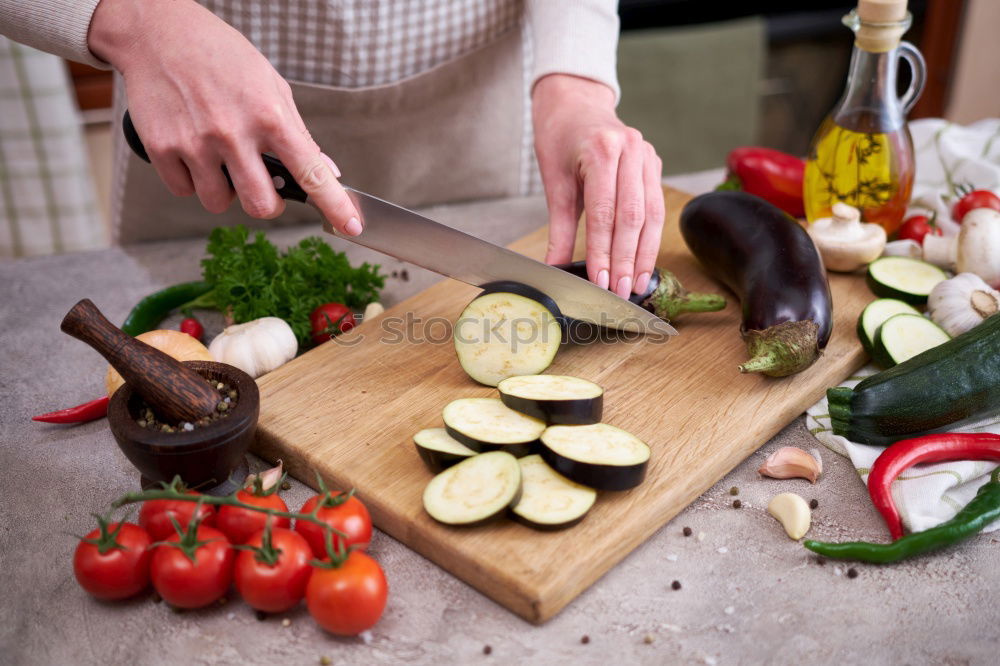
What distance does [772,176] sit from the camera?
281 cm

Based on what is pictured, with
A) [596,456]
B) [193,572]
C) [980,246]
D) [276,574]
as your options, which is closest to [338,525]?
[276,574]

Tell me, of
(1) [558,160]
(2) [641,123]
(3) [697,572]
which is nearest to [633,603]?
(3) [697,572]

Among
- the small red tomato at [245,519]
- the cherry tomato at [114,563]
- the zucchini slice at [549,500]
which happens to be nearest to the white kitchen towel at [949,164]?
the zucchini slice at [549,500]

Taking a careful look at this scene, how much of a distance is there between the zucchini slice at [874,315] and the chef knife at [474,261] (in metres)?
0.48

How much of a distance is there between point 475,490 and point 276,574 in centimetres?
38

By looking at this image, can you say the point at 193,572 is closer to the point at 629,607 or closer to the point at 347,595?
the point at 347,595

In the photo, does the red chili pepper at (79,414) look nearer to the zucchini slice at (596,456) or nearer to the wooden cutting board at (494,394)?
the wooden cutting board at (494,394)

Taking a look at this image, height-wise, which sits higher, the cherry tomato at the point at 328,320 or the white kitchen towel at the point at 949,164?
the white kitchen towel at the point at 949,164

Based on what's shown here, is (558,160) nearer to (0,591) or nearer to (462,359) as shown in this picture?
(462,359)

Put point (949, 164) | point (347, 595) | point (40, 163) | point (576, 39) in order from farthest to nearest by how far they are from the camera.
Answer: point (40, 163) < point (949, 164) < point (576, 39) < point (347, 595)

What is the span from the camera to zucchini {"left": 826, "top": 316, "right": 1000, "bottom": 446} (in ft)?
6.00

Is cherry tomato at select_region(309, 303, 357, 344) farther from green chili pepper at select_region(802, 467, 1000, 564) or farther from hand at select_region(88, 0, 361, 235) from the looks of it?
green chili pepper at select_region(802, 467, 1000, 564)

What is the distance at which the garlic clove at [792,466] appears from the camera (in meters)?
1.83

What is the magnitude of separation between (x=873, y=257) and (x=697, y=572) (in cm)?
126
